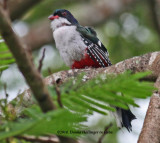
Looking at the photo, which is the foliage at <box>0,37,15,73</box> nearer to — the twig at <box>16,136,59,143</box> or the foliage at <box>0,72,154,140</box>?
the foliage at <box>0,72,154,140</box>

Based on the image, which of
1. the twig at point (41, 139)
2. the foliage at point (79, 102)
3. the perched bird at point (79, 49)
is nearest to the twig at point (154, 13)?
the perched bird at point (79, 49)

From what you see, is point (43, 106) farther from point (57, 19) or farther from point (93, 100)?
point (57, 19)

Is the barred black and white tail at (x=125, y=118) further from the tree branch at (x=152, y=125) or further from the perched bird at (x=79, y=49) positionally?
the perched bird at (x=79, y=49)

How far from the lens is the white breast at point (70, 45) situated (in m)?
5.00

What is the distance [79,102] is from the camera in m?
1.37

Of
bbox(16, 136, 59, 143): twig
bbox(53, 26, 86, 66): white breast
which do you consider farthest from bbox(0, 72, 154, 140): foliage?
bbox(53, 26, 86, 66): white breast

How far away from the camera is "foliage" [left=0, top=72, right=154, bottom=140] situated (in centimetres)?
117

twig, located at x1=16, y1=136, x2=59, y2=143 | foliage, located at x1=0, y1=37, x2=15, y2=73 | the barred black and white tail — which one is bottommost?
the barred black and white tail

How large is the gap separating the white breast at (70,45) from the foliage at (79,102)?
3.53 meters

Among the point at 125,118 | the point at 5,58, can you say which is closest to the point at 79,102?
the point at 5,58

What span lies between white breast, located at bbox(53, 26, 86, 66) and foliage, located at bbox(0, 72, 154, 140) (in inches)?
139

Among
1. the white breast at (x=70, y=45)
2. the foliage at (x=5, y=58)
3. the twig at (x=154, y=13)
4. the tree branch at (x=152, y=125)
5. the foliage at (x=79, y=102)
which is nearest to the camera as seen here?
the foliage at (x=79, y=102)

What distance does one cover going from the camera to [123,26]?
8.09 m

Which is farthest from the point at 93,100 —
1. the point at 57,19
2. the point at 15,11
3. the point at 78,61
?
the point at 15,11
